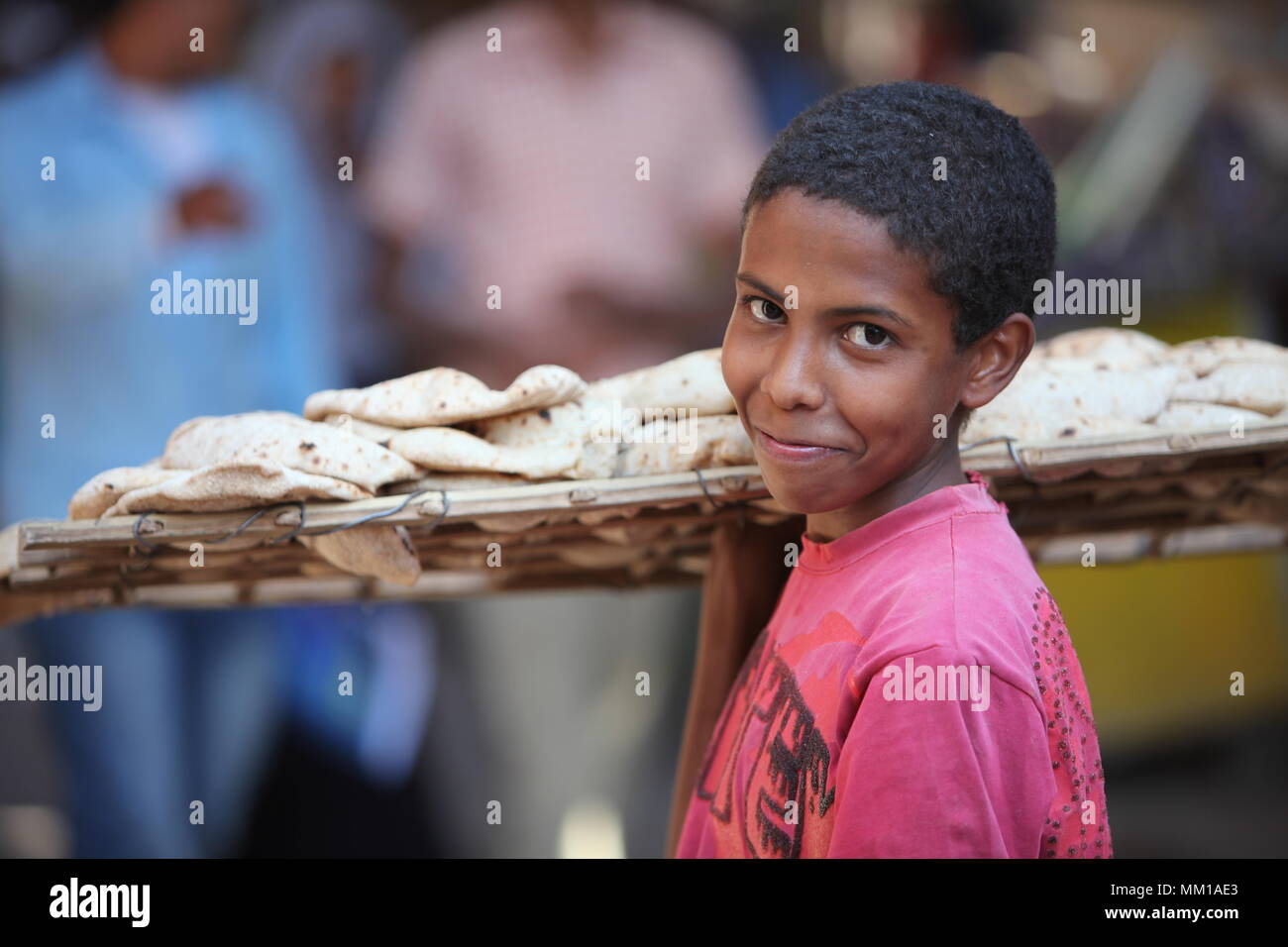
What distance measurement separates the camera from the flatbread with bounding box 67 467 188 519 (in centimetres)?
186

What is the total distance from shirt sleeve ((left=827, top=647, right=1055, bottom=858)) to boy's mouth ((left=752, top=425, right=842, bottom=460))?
264 mm

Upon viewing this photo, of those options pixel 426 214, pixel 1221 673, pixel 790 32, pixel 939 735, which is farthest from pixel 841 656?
pixel 1221 673

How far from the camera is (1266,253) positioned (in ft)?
15.9

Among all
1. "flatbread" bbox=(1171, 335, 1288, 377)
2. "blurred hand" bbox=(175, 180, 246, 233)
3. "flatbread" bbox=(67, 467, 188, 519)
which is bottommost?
"flatbread" bbox=(67, 467, 188, 519)

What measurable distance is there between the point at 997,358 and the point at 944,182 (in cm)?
22

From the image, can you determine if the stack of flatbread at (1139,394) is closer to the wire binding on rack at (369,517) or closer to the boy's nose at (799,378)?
the boy's nose at (799,378)

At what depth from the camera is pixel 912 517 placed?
4.99 ft

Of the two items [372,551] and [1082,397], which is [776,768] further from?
[1082,397]

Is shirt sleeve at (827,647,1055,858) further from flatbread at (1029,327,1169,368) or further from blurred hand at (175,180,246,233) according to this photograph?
blurred hand at (175,180,246,233)

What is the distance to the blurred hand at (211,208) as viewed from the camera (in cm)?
430

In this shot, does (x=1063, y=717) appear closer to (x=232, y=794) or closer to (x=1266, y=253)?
(x=232, y=794)

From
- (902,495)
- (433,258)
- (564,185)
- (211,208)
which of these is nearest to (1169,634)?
(564,185)

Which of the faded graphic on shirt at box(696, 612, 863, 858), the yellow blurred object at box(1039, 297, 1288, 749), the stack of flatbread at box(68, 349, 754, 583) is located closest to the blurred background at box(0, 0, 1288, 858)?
the yellow blurred object at box(1039, 297, 1288, 749)
